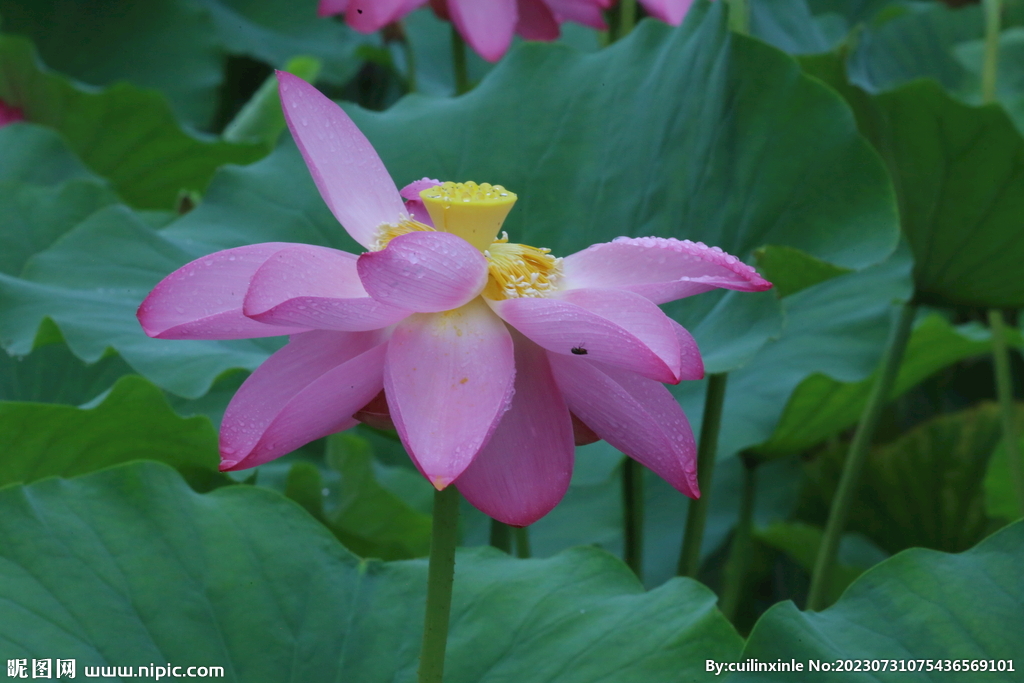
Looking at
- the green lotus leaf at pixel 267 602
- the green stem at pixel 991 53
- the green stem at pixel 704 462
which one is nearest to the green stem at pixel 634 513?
the green stem at pixel 704 462

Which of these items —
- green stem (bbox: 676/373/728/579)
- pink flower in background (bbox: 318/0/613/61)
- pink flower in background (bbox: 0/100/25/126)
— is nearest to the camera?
green stem (bbox: 676/373/728/579)

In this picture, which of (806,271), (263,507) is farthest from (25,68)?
(806,271)

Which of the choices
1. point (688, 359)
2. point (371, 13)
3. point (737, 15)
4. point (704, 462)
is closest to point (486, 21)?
point (371, 13)

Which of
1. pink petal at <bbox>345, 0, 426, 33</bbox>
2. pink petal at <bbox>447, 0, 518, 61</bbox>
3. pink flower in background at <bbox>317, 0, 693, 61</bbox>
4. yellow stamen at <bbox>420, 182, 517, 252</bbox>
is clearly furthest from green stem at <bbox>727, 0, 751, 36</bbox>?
yellow stamen at <bbox>420, 182, 517, 252</bbox>

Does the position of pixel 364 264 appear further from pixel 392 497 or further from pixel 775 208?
pixel 392 497

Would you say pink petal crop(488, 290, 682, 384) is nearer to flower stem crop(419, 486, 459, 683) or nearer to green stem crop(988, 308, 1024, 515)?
flower stem crop(419, 486, 459, 683)
